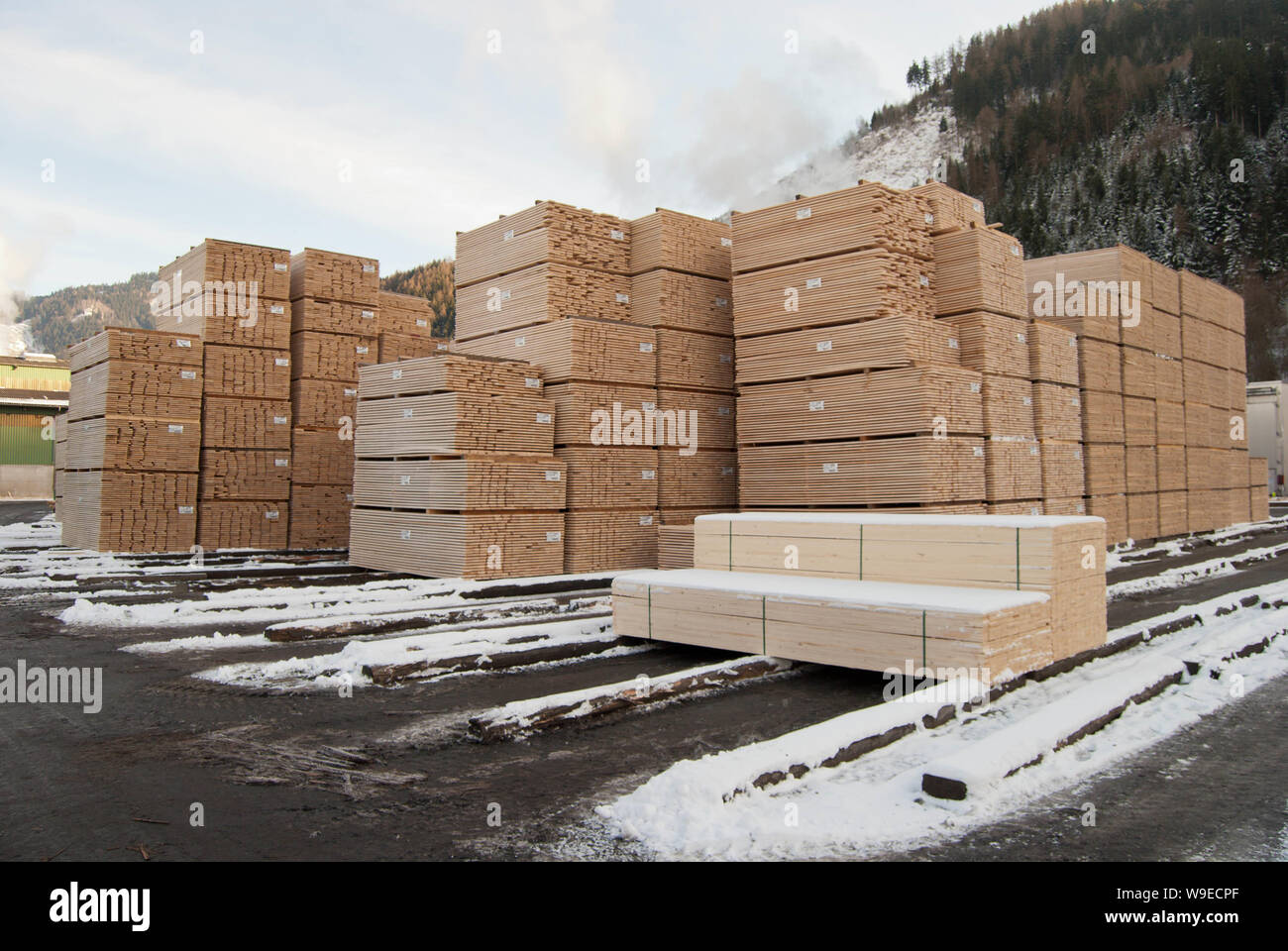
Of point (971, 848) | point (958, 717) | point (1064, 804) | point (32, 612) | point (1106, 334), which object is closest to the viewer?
point (971, 848)

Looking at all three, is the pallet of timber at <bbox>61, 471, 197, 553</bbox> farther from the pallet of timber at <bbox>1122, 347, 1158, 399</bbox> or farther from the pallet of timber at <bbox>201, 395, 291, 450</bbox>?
the pallet of timber at <bbox>1122, 347, 1158, 399</bbox>

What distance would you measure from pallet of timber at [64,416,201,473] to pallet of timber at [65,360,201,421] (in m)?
0.14

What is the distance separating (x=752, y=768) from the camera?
3715 mm

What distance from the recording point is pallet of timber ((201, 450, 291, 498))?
44.2 ft

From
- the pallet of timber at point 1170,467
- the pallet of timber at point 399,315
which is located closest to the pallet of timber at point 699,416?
the pallet of timber at point 399,315

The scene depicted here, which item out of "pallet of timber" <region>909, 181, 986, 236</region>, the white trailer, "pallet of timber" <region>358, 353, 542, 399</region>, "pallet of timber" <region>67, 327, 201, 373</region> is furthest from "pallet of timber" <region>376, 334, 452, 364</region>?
the white trailer

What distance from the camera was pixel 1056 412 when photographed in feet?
43.1

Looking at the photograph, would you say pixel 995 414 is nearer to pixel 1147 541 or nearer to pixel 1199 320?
pixel 1147 541

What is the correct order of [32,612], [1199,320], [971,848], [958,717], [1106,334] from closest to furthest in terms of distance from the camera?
1. [971,848]
2. [958,717]
3. [32,612]
4. [1106,334]
5. [1199,320]

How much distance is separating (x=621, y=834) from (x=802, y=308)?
351 inches

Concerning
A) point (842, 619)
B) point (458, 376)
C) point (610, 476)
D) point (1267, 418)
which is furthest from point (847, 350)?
point (1267, 418)

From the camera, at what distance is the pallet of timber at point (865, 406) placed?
10.2 metres
